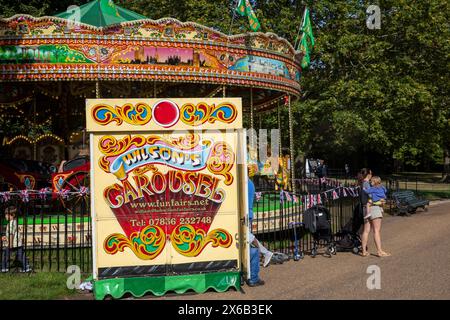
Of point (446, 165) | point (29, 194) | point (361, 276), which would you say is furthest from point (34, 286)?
point (446, 165)

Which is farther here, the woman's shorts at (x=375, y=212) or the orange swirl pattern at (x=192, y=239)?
the woman's shorts at (x=375, y=212)

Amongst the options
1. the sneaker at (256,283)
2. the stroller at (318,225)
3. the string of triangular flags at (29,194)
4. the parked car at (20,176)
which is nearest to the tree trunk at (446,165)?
the stroller at (318,225)

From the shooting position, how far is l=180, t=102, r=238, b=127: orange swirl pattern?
6.86 metres

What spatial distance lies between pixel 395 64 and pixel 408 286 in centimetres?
1616

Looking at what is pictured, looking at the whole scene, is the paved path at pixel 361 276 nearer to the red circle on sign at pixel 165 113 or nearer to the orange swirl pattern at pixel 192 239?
the orange swirl pattern at pixel 192 239

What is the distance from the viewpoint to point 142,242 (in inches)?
268

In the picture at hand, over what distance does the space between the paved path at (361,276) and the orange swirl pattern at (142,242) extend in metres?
0.64

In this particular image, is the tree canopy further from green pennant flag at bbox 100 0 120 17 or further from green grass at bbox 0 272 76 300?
green grass at bbox 0 272 76 300

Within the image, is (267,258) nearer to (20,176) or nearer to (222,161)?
(222,161)

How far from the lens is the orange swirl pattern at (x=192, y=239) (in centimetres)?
690

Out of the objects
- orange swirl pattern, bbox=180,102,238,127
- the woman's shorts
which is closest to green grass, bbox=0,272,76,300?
orange swirl pattern, bbox=180,102,238,127

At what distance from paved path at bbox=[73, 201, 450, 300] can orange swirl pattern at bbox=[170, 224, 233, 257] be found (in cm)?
61

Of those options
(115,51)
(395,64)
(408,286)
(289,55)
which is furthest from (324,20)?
(408,286)

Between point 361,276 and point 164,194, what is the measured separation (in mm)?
3408
